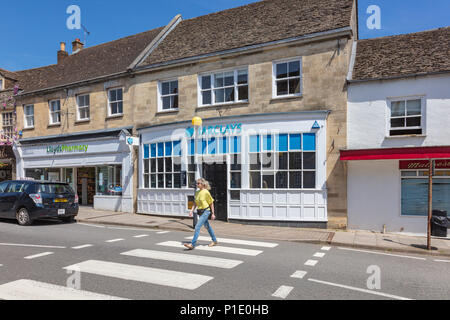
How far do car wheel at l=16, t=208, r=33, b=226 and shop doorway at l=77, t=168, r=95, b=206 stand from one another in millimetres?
6694

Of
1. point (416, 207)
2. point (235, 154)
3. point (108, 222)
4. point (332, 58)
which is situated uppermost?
point (332, 58)

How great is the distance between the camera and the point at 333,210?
1193 cm

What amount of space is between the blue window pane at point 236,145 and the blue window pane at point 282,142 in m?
1.57

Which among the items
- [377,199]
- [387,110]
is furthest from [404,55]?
[377,199]

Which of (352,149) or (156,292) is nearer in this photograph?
(156,292)

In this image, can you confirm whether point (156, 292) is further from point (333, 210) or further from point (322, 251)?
point (333, 210)

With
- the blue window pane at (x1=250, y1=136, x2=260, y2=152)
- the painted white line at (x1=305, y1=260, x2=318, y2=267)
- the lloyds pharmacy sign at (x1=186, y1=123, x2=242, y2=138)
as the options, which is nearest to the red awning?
the blue window pane at (x1=250, y1=136, x2=260, y2=152)

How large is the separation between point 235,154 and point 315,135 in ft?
10.3

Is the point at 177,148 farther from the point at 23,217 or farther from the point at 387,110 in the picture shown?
the point at 387,110

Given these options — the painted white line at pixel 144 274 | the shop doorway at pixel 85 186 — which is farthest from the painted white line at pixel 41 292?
the shop doorway at pixel 85 186

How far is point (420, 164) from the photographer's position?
11039mm

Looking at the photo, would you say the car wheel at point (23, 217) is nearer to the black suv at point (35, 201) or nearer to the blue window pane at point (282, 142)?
the black suv at point (35, 201)
